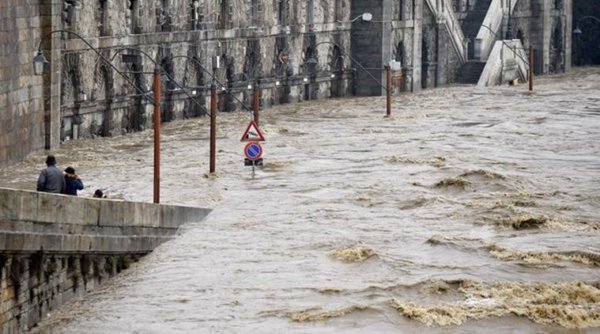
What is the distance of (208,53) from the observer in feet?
229

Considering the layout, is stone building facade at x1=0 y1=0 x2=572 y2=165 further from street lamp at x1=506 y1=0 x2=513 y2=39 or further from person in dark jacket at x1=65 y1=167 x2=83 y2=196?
person in dark jacket at x1=65 y1=167 x2=83 y2=196

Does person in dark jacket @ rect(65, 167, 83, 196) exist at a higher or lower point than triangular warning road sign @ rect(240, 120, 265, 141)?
lower

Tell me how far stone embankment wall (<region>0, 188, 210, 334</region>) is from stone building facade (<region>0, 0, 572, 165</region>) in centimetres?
808

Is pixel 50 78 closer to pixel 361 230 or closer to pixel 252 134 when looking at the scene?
pixel 252 134

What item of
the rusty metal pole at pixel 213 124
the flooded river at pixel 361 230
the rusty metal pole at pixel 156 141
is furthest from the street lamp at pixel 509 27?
the rusty metal pole at pixel 156 141

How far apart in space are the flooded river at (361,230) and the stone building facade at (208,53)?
161cm

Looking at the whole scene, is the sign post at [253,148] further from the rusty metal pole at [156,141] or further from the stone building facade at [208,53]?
the rusty metal pole at [156,141]

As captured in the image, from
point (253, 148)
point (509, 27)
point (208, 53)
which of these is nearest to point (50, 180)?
point (253, 148)

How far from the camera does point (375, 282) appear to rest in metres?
34.0

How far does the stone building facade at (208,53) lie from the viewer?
168 ft

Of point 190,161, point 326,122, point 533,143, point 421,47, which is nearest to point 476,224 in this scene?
point 190,161

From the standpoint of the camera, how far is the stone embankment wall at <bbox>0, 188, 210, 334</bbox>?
1080 inches

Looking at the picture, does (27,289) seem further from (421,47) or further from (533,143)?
(421,47)

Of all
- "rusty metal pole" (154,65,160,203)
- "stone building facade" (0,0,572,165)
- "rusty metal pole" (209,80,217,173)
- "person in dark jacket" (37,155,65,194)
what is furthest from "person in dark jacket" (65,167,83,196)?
"rusty metal pole" (209,80,217,173)
